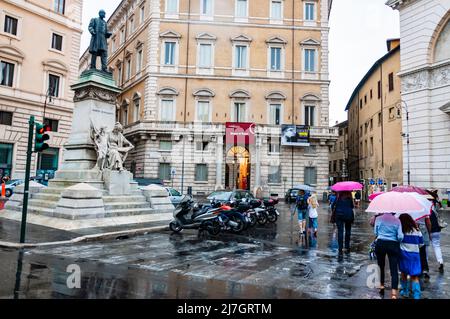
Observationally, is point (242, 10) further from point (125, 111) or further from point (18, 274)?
point (18, 274)

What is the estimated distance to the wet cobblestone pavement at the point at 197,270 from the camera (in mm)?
4992

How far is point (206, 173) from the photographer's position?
34062 millimetres

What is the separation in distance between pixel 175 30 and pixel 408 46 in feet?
72.5

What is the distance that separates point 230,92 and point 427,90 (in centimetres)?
1790

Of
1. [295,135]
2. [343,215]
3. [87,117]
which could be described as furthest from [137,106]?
[343,215]

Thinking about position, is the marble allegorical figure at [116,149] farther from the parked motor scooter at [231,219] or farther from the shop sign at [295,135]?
the shop sign at [295,135]

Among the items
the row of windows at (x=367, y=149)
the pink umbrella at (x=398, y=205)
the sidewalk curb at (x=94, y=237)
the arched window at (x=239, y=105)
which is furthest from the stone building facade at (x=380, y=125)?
the pink umbrella at (x=398, y=205)

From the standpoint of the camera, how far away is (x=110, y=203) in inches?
486

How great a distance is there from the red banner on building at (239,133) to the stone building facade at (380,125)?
13.7m

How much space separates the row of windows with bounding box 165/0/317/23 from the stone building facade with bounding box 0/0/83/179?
32.2 ft

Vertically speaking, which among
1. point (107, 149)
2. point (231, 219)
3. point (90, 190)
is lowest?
point (231, 219)

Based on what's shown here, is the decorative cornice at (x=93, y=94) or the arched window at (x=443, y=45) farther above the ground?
the arched window at (x=443, y=45)

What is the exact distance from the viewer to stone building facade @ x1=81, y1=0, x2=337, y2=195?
33.9m

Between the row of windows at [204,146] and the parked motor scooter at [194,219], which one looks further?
the row of windows at [204,146]
